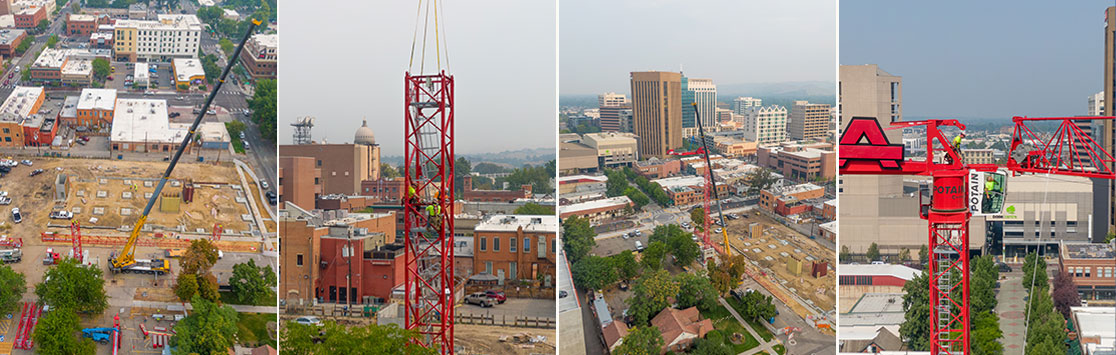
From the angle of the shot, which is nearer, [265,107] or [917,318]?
[917,318]

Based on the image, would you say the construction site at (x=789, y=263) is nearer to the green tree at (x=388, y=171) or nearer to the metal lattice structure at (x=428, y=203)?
the metal lattice structure at (x=428, y=203)

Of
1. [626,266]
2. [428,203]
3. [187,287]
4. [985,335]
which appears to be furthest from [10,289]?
[985,335]

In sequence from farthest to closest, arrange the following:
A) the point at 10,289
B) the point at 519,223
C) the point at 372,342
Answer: the point at 519,223 → the point at 10,289 → the point at 372,342

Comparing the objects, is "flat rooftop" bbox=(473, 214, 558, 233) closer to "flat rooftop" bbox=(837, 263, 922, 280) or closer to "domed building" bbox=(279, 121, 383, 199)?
"domed building" bbox=(279, 121, 383, 199)

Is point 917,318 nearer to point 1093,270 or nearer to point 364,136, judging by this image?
point 1093,270

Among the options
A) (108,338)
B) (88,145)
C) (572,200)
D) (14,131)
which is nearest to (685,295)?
(572,200)

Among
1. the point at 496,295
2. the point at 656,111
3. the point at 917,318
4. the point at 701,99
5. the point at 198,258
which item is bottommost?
A: the point at 917,318

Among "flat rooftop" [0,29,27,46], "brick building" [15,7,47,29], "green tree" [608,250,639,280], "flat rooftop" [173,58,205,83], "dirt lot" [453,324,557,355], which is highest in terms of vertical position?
"brick building" [15,7,47,29]

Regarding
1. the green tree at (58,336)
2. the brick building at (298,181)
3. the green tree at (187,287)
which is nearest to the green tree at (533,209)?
the brick building at (298,181)

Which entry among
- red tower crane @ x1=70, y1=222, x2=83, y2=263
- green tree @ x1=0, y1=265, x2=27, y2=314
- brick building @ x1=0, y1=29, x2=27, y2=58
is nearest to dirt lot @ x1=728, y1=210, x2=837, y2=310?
red tower crane @ x1=70, y1=222, x2=83, y2=263
